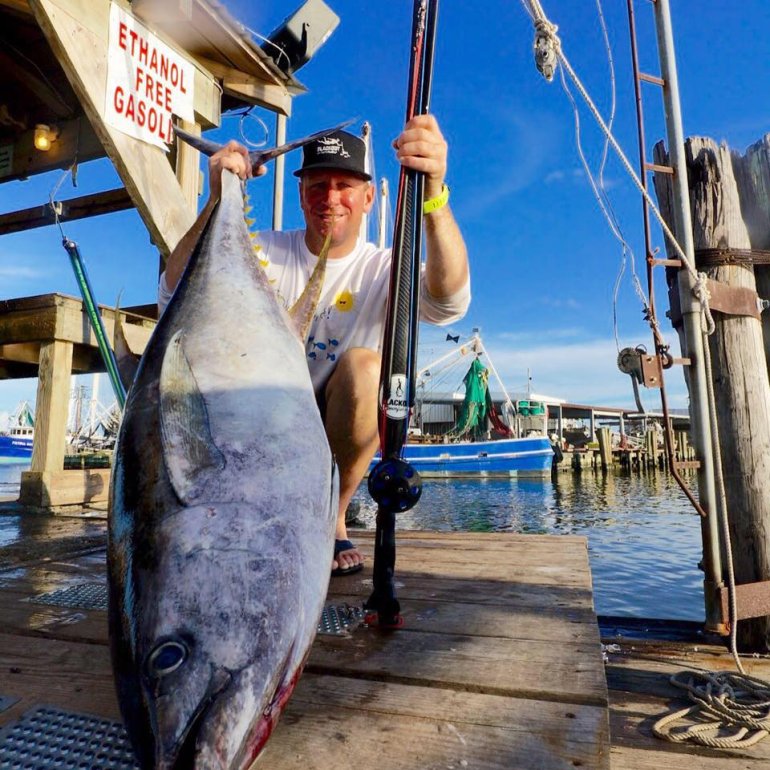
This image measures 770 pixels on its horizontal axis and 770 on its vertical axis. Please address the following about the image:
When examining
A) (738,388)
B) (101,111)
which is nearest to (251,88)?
(101,111)

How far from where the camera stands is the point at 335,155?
8.18ft

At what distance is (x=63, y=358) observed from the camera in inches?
177

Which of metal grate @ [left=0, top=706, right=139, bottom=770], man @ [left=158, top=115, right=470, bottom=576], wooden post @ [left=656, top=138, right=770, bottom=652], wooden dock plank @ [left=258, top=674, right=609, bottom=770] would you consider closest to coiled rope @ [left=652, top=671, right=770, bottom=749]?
wooden post @ [left=656, top=138, right=770, bottom=652]

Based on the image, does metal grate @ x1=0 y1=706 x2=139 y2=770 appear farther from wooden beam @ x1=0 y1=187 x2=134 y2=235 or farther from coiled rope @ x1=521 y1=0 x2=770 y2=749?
wooden beam @ x1=0 y1=187 x2=134 y2=235

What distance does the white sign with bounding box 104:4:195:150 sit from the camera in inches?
127

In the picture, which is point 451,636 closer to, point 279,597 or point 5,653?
point 279,597

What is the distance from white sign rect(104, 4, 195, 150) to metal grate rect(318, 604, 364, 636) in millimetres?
2869

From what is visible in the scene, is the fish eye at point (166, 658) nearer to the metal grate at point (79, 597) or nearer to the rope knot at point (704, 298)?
the metal grate at point (79, 597)

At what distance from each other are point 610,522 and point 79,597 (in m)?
13.5

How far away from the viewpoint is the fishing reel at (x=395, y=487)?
1.53 meters

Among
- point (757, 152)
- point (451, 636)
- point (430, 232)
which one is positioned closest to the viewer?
point (451, 636)

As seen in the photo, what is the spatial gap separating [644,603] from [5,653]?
6.65 m

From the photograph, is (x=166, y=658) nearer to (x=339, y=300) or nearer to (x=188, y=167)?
(x=339, y=300)

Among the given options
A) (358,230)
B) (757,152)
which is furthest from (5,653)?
(757,152)
